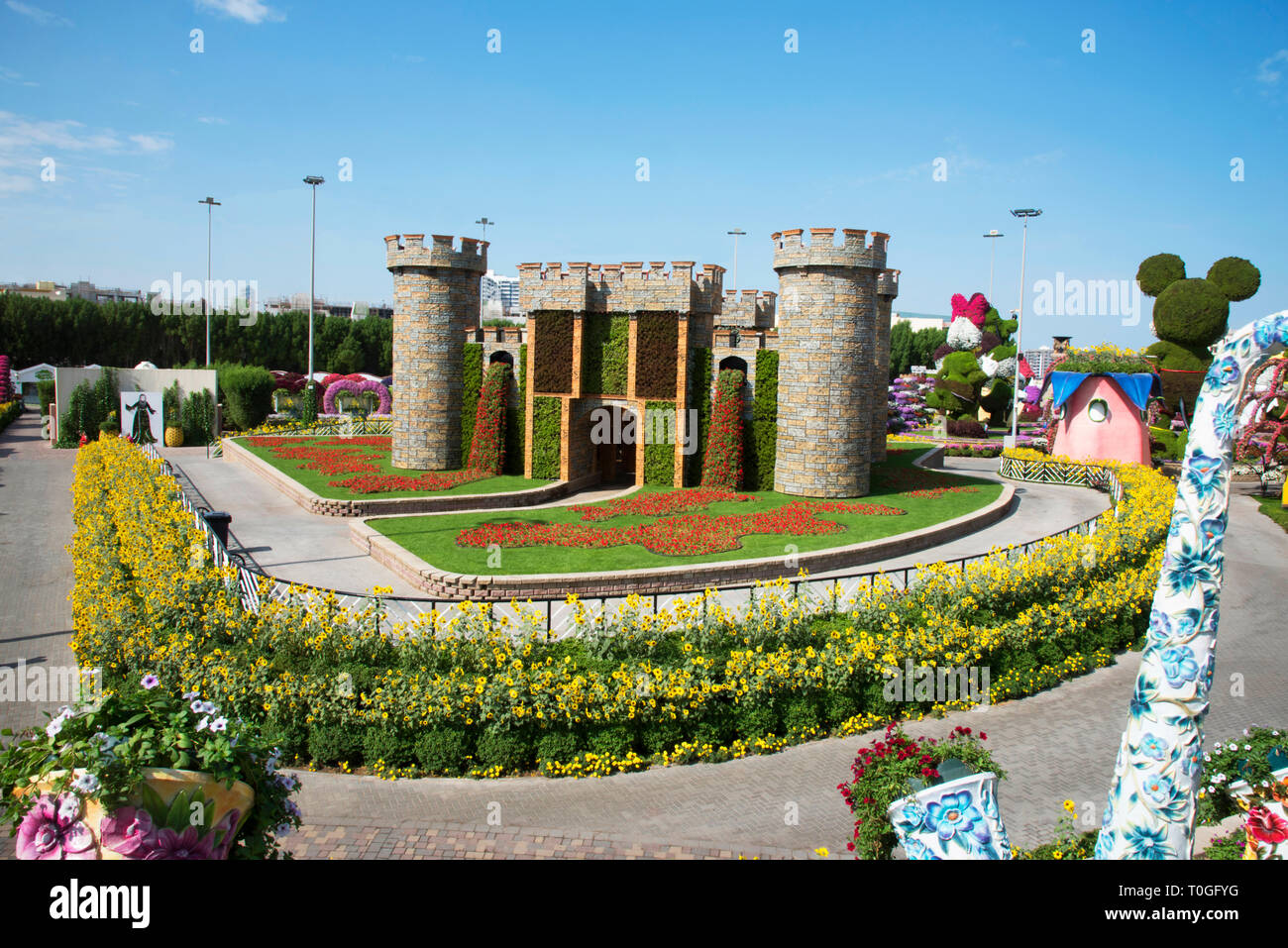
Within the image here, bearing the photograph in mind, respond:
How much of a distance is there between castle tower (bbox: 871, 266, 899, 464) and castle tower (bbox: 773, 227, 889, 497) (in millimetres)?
6478

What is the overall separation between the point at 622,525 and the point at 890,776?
558 inches

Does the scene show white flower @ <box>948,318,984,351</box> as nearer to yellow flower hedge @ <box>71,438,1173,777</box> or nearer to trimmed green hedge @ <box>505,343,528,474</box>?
trimmed green hedge @ <box>505,343,528,474</box>

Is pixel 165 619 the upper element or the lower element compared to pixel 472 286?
lower

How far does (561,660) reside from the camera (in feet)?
35.4

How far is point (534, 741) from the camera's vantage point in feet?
32.5

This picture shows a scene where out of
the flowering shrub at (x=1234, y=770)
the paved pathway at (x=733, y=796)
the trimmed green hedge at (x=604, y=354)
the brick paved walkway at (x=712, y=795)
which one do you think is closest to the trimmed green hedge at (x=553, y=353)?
the trimmed green hedge at (x=604, y=354)

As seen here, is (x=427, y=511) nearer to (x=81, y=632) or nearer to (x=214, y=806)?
(x=81, y=632)

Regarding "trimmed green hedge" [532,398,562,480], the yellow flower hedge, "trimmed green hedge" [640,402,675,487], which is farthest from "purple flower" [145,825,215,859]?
"trimmed green hedge" [532,398,562,480]

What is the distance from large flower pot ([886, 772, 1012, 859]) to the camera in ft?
18.9
